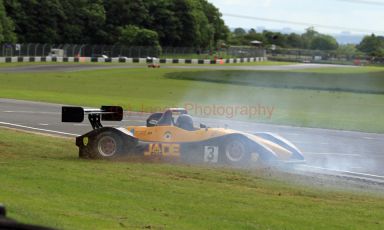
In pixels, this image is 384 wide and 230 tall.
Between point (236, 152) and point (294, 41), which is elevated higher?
point (294, 41)

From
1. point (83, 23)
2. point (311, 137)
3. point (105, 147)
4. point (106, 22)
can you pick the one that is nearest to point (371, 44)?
point (106, 22)

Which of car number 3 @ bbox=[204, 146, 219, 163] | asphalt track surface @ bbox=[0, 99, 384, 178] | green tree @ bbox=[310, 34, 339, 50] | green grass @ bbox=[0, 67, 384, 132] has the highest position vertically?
green tree @ bbox=[310, 34, 339, 50]

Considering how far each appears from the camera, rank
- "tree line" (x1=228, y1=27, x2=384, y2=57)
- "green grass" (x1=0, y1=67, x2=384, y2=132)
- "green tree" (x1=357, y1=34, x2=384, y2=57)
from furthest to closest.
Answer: "tree line" (x1=228, y1=27, x2=384, y2=57), "green tree" (x1=357, y1=34, x2=384, y2=57), "green grass" (x1=0, y1=67, x2=384, y2=132)

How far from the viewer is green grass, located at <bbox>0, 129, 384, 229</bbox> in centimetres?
771

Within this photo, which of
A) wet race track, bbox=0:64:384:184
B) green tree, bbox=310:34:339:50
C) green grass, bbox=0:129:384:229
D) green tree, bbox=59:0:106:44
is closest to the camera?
green grass, bbox=0:129:384:229

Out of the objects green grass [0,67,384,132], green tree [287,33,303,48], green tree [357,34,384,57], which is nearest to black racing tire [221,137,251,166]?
green grass [0,67,384,132]

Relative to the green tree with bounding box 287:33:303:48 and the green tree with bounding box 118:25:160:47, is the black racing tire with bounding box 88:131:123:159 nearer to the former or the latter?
the green tree with bounding box 118:25:160:47

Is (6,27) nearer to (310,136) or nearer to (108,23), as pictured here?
(108,23)

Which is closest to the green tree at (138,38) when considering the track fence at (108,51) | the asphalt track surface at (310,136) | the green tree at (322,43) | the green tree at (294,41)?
the track fence at (108,51)

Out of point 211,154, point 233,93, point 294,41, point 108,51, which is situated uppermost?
point 294,41

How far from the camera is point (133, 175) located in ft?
37.0

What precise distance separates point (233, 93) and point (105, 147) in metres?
26.6

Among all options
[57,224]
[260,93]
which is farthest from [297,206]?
[260,93]

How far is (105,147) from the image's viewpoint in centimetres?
1367
